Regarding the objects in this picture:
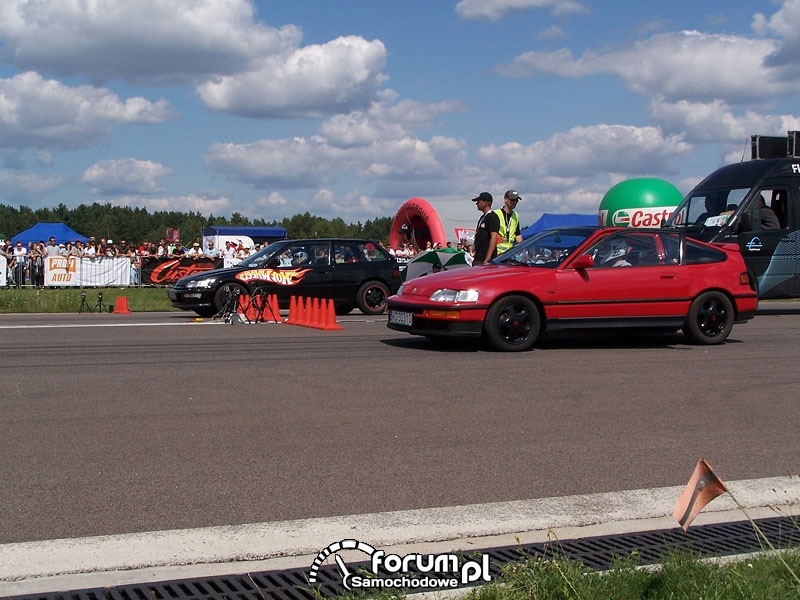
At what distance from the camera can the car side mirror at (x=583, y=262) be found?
35.7ft

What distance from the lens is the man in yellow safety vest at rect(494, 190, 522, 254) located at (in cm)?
1392

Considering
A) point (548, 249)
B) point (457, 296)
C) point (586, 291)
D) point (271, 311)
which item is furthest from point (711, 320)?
point (271, 311)

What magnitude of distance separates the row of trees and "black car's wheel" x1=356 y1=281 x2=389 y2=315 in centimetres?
10265

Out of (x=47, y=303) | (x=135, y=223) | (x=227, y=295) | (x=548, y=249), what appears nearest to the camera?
(x=548, y=249)

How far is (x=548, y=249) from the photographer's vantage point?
11.4 metres

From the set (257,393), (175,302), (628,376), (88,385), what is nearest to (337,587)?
(257,393)

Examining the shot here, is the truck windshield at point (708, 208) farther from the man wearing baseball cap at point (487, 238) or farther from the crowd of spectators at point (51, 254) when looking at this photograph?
the crowd of spectators at point (51, 254)

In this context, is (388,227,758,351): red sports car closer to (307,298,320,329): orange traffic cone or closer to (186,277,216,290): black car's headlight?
(307,298,320,329): orange traffic cone

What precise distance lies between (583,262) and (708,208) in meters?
7.40

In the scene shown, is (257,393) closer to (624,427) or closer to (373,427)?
(373,427)

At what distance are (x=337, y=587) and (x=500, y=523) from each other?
3.70 feet

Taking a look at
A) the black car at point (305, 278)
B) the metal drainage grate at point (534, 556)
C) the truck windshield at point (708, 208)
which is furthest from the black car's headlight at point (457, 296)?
the truck windshield at point (708, 208)

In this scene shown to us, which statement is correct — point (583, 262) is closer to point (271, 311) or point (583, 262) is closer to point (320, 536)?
point (271, 311)

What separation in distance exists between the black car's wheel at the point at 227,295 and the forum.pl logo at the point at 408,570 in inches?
490
